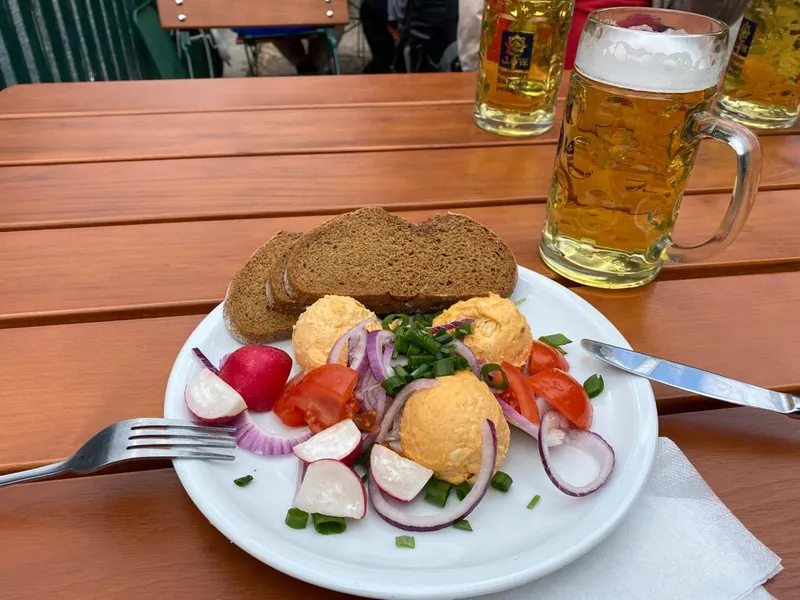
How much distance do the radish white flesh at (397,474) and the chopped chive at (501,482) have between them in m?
0.09

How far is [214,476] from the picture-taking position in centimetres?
79

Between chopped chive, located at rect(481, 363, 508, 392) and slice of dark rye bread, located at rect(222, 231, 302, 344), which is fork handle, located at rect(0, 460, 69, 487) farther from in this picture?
chopped chive, located at rect(481, 363, 508, 392)

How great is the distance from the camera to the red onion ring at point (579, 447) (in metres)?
0.80

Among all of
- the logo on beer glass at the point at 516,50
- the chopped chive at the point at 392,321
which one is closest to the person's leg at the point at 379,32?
the logo on beer glass at the point at 516,50

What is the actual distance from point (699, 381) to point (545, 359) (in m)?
0.24

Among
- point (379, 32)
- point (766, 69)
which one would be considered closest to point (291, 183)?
point (766, 69)

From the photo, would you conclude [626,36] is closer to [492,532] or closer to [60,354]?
[492,532]

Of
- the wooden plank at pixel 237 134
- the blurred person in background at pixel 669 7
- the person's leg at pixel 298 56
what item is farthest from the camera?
the person's leg at pixel 298 56

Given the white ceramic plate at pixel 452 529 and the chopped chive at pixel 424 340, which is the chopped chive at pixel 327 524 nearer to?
the white ceramic plate at pixel 452 529

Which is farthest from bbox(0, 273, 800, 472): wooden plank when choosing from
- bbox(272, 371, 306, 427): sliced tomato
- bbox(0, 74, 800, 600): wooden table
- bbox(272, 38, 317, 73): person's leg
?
bbox(272, 38, 317, 73): person's leg

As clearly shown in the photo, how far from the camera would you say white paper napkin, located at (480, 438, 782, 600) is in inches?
29.2

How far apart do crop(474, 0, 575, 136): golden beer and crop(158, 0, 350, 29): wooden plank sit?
3.99 ft

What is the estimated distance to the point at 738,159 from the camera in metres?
1.09

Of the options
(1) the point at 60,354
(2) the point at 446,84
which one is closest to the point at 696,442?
(1) the point at 60,354
